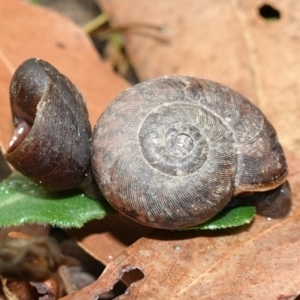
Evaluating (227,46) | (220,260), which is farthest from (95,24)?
(220,260)

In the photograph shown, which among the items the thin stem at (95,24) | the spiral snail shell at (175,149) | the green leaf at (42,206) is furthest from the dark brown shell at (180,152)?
the thin stem at (95,24)

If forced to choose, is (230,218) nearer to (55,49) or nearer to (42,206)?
(42,206)

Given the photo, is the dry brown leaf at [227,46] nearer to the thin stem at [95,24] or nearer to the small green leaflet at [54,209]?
the thin stem at [95,24]

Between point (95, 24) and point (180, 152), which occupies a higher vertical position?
point (95, 24)

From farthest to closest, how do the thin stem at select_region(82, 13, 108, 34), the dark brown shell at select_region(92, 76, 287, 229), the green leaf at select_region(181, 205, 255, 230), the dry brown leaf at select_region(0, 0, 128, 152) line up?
the thin stem at select_region(82, 13, 108, 34), the dry brown leaf at select_region(0, 0, 128, 152), the green leaf at select_region(181, 205, 255, 230), the dark brown shell at select_region(92, 76, 287, 229)

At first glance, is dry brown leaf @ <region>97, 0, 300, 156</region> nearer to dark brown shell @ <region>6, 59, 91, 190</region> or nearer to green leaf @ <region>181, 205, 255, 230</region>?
green leaf @ <region>181, 205, 255, 230</region>

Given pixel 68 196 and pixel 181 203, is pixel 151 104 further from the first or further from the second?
pixel 68 196

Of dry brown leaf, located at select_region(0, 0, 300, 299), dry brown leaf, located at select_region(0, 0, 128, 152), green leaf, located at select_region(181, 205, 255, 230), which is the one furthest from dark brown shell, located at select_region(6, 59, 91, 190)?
green leaf, located at select_region(181, 205, 255, 230)

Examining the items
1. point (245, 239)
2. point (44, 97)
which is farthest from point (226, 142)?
point (44, 97)
